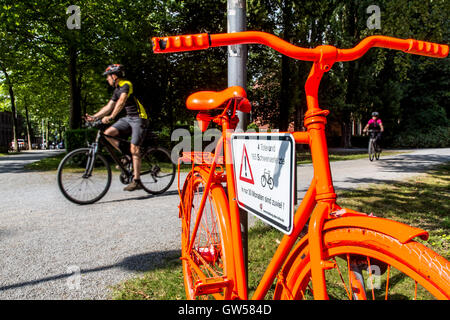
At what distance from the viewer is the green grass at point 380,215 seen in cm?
267

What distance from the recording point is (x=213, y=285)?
5.94 feet

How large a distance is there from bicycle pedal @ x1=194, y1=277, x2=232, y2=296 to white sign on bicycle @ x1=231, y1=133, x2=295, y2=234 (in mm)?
437

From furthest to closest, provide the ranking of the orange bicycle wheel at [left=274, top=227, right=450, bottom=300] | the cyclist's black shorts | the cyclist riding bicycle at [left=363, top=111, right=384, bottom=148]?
the cyclist riding bicycle at [left=363, top=111, right=384, bottom=148] < the cyclist's black shorts < the orange bicycle wheel at [left=274, top=227, right=450, bottom=300]

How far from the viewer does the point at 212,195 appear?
2027 mm

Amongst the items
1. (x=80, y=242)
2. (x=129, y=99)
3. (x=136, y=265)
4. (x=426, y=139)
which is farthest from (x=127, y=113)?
(x=426, y=139)

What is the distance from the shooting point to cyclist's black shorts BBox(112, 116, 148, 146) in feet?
18.0

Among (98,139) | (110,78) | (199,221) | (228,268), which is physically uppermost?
(110,78)

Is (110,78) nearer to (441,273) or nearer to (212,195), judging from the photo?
(212,195)

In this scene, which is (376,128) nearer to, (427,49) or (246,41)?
(427,49)

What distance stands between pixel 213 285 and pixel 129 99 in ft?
13.9

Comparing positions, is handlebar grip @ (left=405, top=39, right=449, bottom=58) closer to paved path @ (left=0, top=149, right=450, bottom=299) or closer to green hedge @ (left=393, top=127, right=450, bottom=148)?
paved path @ (left=0, top=149, right=450, bottom=299)

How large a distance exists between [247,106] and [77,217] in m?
3.76

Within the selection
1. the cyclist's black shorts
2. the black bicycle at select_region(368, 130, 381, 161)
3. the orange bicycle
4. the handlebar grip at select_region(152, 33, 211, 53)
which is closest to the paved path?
the cyclist's black shorts
